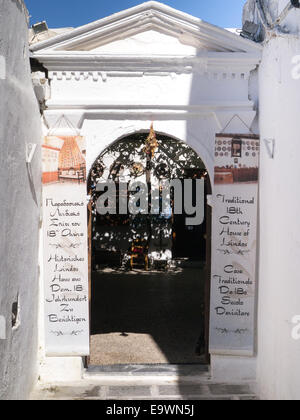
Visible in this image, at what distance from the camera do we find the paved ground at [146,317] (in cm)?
664

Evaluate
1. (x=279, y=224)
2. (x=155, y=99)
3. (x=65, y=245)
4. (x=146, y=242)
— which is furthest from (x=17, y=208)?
(x=146, y=242)

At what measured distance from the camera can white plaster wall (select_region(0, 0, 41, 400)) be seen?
4.07m

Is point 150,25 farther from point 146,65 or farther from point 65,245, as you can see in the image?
point 65,245

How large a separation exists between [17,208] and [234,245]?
276cm

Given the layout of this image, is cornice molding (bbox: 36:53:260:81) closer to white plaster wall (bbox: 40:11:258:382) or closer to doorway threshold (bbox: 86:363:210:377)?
white plaster wall (bbox: 40:11:258:382)

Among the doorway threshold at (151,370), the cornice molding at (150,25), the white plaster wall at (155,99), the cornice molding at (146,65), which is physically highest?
the cornice molding at (150,25)

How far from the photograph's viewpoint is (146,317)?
8.42 meters

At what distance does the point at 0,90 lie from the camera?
12.8 ft

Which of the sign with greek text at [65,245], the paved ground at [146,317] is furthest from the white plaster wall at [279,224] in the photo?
the sign with greek text at [65,245]

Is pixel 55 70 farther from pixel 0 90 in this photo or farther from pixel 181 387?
pixel 181 387

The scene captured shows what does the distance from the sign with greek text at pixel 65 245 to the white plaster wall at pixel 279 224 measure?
2.29 metres

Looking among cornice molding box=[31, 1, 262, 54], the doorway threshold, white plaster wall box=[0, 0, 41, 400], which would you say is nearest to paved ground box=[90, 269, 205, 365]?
the doorway threshold

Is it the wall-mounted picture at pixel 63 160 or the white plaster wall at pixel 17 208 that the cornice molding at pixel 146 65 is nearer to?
the white plaster wall at pixel 17 208
